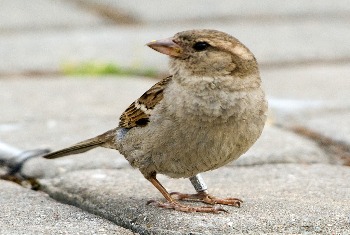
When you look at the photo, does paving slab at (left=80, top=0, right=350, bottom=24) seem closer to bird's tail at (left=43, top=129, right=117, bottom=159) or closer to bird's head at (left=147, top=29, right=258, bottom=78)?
bird's tail at (left=43, top=129, right=117, bottom=159)

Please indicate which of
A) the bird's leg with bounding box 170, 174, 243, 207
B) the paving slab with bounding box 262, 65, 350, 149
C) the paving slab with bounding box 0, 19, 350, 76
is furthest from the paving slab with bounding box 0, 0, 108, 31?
the bird's leg with bounding box 170, 174, 243, 207

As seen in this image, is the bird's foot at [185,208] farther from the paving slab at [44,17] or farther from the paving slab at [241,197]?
the paving slab at [44,17]

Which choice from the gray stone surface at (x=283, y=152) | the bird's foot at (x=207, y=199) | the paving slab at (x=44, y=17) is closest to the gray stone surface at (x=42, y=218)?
the bird's foot at (x=207, y=199)

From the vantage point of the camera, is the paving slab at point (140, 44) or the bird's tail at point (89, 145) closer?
the bird's tail at point (89, 145)

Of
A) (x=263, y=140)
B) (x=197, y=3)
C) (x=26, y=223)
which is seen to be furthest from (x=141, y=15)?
(x=26, y=223)

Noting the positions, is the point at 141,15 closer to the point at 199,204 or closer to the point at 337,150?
the point at 337,150
